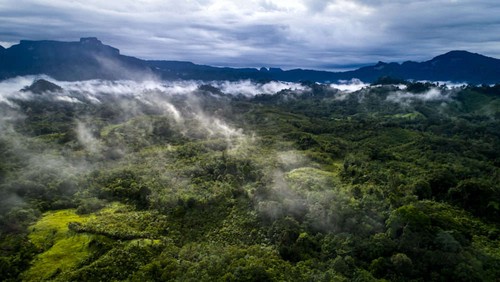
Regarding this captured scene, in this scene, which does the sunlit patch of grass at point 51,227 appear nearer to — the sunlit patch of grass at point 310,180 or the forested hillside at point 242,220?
the forested hillside at point 242,220

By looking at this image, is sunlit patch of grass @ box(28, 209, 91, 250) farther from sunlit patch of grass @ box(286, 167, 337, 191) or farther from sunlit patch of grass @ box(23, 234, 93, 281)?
sunlit patch of grass @ box(286, 167, 337, 191)

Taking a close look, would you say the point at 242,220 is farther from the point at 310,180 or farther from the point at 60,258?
the point at 60,258

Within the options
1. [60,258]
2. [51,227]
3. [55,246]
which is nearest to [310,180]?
[60,258]

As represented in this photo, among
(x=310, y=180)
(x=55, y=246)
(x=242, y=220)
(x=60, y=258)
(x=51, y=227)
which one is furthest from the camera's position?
(x=310, y=180)

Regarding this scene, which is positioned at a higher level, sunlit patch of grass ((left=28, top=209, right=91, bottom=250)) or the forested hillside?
the forested hillside

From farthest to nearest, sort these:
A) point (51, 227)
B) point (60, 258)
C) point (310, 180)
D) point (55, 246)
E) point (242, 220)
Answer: point (310, 180), point (242, 220), point (51, 227), point (55, 246), point (60, 258)

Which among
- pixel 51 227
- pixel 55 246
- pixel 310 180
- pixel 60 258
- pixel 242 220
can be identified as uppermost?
pixel 310 180

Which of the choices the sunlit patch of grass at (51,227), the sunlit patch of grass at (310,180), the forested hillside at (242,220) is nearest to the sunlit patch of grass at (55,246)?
the sunlit patch of grass at (51,227)

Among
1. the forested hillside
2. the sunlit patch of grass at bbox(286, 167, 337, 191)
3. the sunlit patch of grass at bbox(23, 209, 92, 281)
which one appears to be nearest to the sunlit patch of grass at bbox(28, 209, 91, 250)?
the sunlit patch of grass at bbox(23, 209, 92, 281)

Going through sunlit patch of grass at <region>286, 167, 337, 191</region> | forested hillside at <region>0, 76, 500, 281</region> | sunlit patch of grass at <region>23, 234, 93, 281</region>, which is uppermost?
sunlit patch of grass at <region>286, 167, 337, 191</region>

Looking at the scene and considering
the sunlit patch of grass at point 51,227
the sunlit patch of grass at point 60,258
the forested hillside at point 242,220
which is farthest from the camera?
the sunlit patch of grass at point 51,227

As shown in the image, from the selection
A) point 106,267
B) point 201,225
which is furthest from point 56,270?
point 201,225

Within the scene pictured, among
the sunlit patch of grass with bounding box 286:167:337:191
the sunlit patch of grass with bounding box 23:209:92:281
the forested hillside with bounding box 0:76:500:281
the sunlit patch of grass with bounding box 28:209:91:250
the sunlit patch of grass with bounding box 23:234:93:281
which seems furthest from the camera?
the sunlit patch of grass with bounding box 286:167:337:191

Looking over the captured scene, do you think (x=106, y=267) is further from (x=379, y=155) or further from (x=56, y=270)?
(x=379, y=155)
